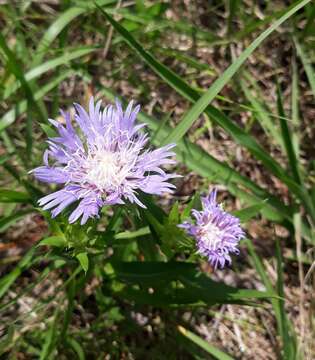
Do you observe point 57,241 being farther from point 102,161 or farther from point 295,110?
point 295,110

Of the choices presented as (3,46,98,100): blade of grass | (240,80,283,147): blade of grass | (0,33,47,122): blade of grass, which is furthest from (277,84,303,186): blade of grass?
(0,33,47,122): blade of grass

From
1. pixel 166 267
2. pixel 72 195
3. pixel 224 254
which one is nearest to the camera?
pixel 72 195

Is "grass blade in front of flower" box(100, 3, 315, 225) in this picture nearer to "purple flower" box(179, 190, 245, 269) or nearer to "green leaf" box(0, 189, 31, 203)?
"purple flower" box(179, 190, 245, 269)

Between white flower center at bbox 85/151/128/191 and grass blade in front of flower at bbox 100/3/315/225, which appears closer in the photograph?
white flower center at bbox 85/151/128/191

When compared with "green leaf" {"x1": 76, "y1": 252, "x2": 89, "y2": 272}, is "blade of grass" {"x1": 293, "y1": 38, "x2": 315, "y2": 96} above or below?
above

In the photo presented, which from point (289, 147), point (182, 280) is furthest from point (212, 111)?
point (182, 280)

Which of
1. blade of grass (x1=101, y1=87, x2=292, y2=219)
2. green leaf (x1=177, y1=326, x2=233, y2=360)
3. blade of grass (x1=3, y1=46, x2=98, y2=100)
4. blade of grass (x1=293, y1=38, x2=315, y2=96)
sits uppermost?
blade of grass (x1=293, y1=38, x2=315, y2=96)

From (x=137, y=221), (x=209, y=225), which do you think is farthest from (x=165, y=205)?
(x=209, y=225)

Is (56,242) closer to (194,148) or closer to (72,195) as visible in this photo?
(72,195)
